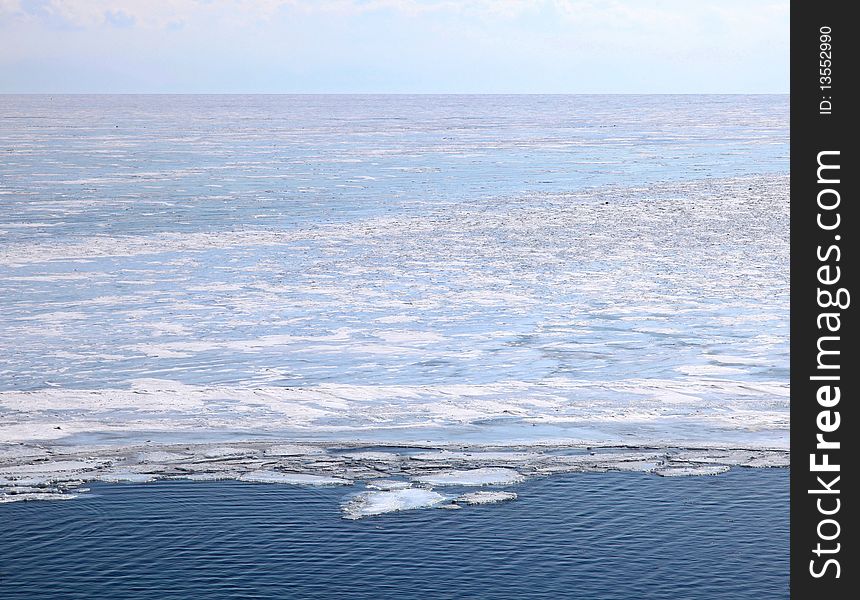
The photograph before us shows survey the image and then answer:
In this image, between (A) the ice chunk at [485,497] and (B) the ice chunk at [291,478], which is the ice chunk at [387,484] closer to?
(B) the ice chunk at [291,478]

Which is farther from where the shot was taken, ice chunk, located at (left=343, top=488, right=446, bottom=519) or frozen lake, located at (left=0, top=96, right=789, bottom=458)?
frozen lake, located at (left=0, top=96, right=789, bottom=458)

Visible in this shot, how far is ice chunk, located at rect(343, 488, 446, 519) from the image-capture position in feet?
23.3

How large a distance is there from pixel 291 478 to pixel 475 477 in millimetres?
1153

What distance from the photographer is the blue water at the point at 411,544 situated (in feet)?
20.1

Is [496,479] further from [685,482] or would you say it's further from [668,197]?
[668,197]

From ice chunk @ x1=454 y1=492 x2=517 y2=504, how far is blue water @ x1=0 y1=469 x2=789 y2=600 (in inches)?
3.5

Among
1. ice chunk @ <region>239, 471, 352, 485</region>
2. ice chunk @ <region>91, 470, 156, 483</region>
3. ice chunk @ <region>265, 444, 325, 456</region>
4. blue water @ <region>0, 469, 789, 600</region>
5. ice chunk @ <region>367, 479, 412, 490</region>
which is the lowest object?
blue water @ <region>0, 469, 789, 600</region>

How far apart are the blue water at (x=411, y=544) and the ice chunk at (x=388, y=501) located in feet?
0.34

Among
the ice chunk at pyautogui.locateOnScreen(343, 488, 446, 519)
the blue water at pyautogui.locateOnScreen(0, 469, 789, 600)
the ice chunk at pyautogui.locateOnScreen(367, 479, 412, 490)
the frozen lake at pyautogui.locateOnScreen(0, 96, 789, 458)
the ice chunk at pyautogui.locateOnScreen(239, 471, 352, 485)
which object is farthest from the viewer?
the frozen lake at pyautogui.locateOnScreen(0, 96, 789, 458)

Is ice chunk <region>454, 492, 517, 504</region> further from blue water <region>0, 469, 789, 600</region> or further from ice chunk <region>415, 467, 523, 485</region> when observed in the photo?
ice chunk <region>415, 467, 523, 485</region>

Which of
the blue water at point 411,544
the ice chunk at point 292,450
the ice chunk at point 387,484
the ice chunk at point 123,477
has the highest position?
the ice chunk at point 123,477

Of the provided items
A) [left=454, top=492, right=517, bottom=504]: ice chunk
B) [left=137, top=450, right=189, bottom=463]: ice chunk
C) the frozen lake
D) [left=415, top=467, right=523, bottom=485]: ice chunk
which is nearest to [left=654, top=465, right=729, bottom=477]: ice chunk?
the frozen lake

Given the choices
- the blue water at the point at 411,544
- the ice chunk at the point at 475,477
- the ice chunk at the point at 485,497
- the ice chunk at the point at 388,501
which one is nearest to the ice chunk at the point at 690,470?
the blue water at the point at 411,544

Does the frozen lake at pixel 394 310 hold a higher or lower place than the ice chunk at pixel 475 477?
higher
